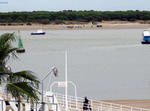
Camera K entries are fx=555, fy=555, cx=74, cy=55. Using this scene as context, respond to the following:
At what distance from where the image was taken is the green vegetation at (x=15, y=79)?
44.0ft

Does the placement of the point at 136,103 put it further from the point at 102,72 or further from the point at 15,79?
the point at 102,72

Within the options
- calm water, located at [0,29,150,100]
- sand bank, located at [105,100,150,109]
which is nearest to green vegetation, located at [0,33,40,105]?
sand bank, located at [105,100,150,109]

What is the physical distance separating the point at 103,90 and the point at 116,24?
160m

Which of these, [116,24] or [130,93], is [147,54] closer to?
[130,93]

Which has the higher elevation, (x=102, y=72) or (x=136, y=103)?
(x=136, y=103)

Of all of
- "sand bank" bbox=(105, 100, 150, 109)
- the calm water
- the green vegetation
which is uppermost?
the green vegetation

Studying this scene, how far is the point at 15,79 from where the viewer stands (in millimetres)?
13938

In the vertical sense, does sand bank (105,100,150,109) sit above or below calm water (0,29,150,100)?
above

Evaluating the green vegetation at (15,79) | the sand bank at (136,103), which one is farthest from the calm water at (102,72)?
the green vegetation at (15,79)

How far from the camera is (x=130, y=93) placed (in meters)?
38.9

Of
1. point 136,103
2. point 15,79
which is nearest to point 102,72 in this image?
point 136,103

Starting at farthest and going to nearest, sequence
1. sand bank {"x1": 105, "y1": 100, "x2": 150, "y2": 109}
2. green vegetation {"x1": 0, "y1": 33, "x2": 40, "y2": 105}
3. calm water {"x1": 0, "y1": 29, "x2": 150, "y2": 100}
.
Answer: calm water {"x1": 0, "y1": 29, "x2": 150, "y2": 100}, sand bank {"x1": 105, "y1": 100, "x2": 150, "y2": 109}, green vegetation {"x1": 0, "y1": 33, "x2": 40, "y2": 105}

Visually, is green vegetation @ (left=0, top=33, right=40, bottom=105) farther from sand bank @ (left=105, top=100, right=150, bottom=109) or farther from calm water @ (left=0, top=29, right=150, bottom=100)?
calm water @ (left=0, top=29, right=150, bottom=100)

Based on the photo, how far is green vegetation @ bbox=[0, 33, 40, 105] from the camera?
13.4 metres
